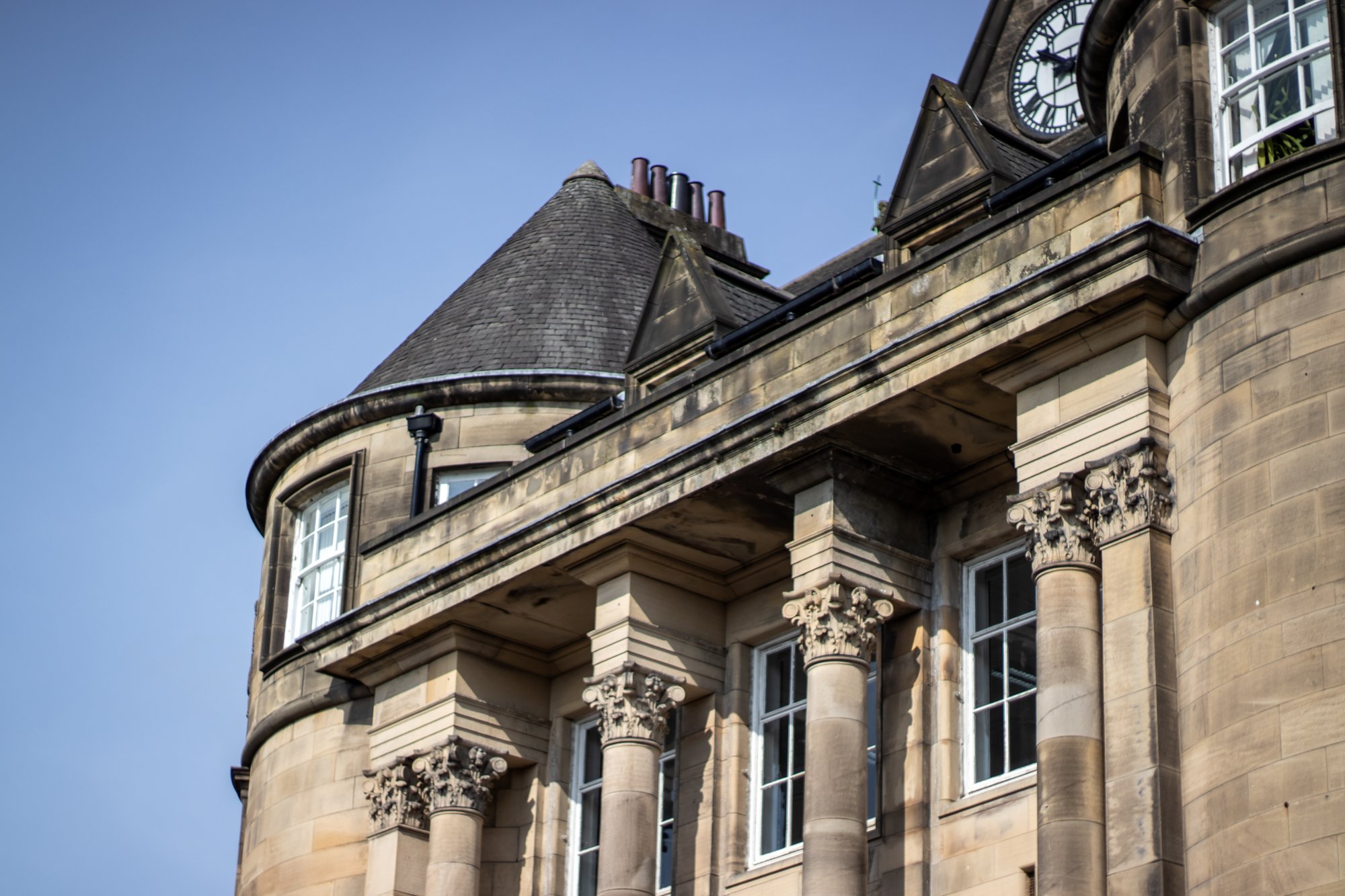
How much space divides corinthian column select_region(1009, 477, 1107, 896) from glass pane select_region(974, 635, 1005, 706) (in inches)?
93.4

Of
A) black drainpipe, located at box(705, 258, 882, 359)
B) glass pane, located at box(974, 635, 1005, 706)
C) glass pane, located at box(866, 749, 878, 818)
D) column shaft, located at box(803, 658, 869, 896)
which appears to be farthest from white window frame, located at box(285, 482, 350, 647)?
glass pane, located at box(974, 635, 1005, 706)

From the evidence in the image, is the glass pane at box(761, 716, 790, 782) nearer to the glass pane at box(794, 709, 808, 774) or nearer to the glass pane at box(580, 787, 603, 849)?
the glass pane at box(794, 709, 808, 774)

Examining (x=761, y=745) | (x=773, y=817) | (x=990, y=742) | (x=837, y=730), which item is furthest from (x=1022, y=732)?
(x=761, y=745)

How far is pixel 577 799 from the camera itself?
2545cm

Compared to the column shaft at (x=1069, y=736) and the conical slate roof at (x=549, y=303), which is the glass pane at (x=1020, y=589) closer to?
the column shaft at (x=1069, y=736)

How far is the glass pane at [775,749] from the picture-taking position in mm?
23188

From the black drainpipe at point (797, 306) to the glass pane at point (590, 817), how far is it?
15.8 feet

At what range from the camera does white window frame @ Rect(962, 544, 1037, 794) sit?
20938 millimetres

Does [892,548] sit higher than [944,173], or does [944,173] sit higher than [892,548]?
[944,173]

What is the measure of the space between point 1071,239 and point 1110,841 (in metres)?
4.94

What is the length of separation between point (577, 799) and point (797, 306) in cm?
580

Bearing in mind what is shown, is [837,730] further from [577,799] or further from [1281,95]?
[1281,95]

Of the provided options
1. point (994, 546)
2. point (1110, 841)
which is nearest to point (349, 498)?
point (994, 546)

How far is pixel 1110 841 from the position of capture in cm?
1762
